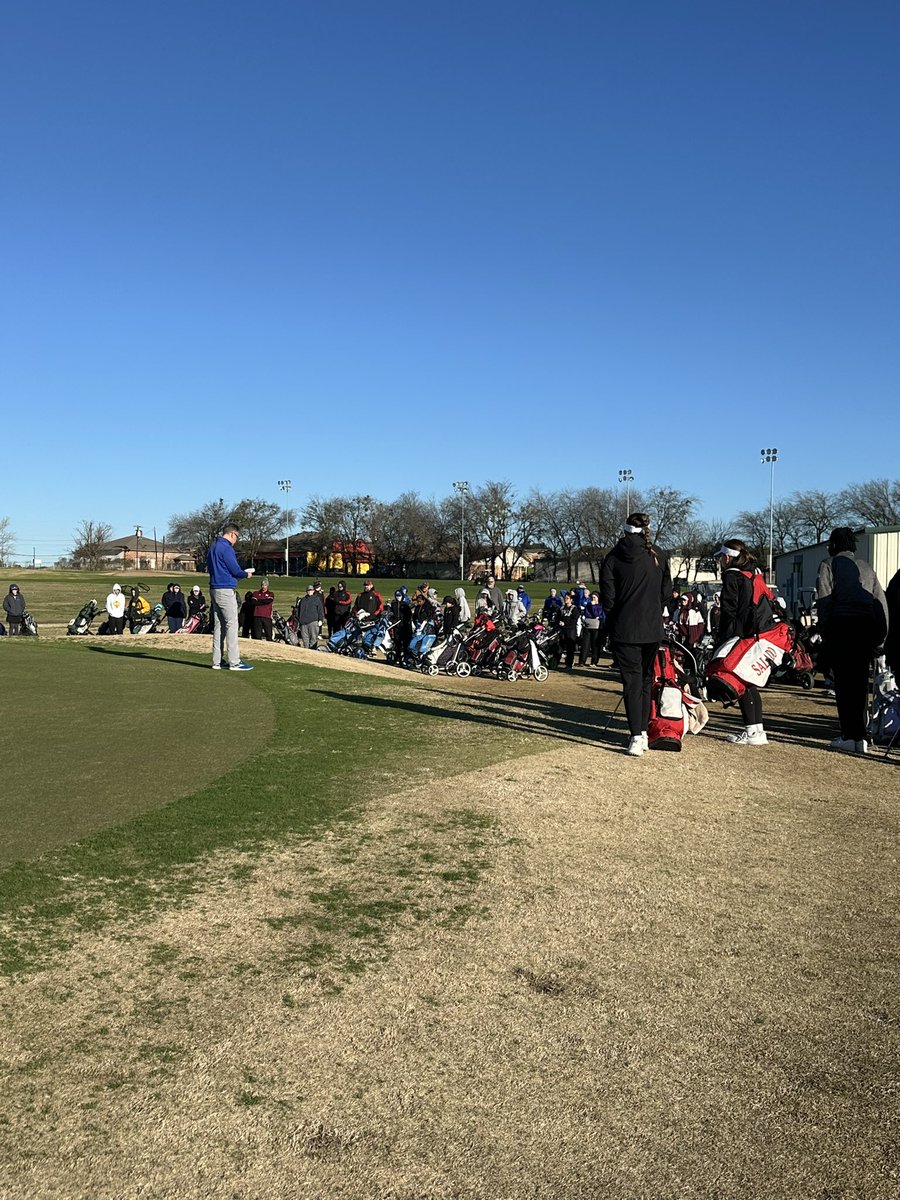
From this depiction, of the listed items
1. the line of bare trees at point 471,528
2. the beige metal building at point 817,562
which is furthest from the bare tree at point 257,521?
the beige metal building at point 817,562

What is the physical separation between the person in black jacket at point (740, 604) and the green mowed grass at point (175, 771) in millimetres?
2116

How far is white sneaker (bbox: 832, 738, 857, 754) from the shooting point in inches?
400

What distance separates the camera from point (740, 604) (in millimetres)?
10023

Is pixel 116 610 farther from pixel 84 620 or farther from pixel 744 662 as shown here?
pixel 744 662

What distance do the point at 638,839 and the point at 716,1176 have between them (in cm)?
355

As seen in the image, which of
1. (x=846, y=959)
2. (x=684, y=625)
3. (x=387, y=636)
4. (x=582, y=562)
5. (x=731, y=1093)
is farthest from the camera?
(x=582, y=562)

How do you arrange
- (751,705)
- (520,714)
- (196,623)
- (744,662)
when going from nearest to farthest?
1. (744,662)
2. (751,705)
3. (520,714)
4. (196,623)

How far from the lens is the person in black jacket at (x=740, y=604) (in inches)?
393

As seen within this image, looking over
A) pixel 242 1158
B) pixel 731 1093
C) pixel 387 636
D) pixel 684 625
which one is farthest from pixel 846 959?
pixel 387 636

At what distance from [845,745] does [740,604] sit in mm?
1831

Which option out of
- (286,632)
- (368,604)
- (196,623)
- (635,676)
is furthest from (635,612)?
(196,623)

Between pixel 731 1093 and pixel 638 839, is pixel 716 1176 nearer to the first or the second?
pixel 731 1093

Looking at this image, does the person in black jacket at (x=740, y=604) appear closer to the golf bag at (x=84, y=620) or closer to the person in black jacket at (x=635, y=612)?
the person in black jacket at (x=635, y=612)

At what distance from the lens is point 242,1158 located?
2.86 meters
